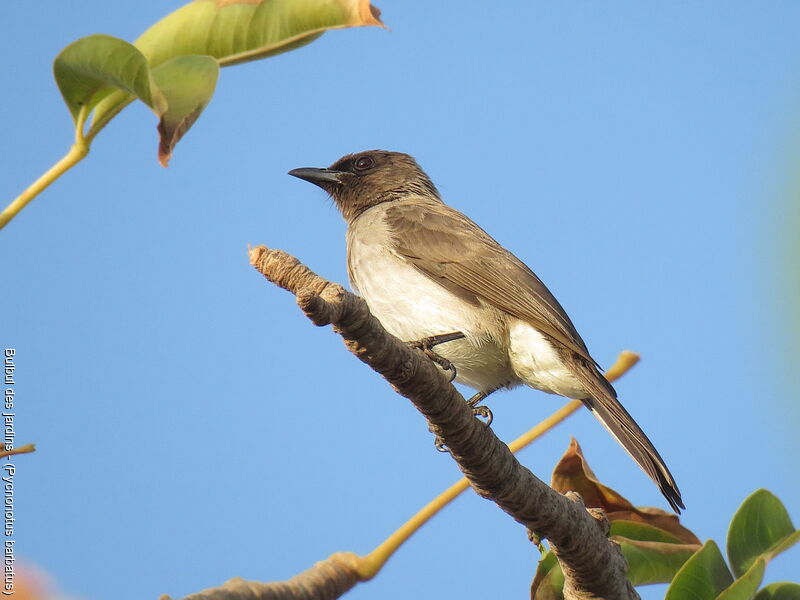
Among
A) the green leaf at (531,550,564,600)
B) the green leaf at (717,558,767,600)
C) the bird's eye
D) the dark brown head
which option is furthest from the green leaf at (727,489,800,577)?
the bird's eye

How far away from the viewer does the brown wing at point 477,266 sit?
584cm

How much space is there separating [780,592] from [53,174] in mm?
2813

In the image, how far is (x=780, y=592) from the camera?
3291mm

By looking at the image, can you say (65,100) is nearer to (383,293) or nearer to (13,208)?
(13,208)

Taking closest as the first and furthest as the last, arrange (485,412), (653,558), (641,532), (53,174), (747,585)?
1. (53,174)
2. (747,585)
3. (653,558)
4. (641,532)
5. (485,412)

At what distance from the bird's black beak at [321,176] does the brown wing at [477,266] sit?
3.55 ft

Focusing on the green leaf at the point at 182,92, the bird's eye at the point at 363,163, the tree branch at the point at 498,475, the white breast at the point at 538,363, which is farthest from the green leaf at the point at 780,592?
the bird's eye at the point at 363,163

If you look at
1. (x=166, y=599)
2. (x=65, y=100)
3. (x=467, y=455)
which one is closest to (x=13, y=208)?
(x=65, y=100)

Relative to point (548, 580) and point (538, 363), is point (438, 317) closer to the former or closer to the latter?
point (538, 363)

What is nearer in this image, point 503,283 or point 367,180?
point 503,283

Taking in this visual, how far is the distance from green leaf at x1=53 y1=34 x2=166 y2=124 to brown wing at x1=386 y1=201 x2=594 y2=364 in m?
3.92

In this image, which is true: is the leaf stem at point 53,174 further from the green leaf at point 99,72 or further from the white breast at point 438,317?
the white breast at point 438,317

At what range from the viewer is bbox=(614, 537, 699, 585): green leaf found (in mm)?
3752

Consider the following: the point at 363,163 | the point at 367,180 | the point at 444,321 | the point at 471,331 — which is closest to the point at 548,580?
the point at 471,331
